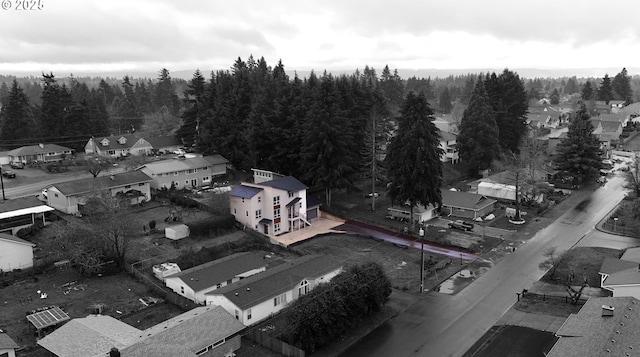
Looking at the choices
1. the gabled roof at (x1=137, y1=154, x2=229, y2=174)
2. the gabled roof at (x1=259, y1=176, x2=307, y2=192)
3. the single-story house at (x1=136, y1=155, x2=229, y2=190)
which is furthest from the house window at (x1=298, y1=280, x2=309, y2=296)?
the gabled roof at (x1=137, y1=154, x2=229, y2=174)

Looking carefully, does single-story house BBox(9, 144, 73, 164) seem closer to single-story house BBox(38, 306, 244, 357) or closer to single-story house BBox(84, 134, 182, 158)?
single-story house BBox(84, 134, 182, 158)

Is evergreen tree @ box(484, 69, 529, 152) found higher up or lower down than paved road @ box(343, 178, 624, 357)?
higher up

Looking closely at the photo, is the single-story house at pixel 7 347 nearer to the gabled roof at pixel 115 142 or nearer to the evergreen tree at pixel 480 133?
the evergreen tree at pixel 480 133

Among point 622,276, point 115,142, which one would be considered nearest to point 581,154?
point 622,276

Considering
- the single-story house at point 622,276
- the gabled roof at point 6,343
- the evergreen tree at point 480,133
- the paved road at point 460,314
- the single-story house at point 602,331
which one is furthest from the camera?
the evergreen tree at point 480,133

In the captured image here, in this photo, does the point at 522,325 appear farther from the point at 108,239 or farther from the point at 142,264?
the point at 108,239

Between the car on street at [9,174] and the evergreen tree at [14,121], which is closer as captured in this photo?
the car on street at [9,174]

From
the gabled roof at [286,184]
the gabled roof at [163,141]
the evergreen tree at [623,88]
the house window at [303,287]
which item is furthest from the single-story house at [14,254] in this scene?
the evergreen tree at [623,88]
